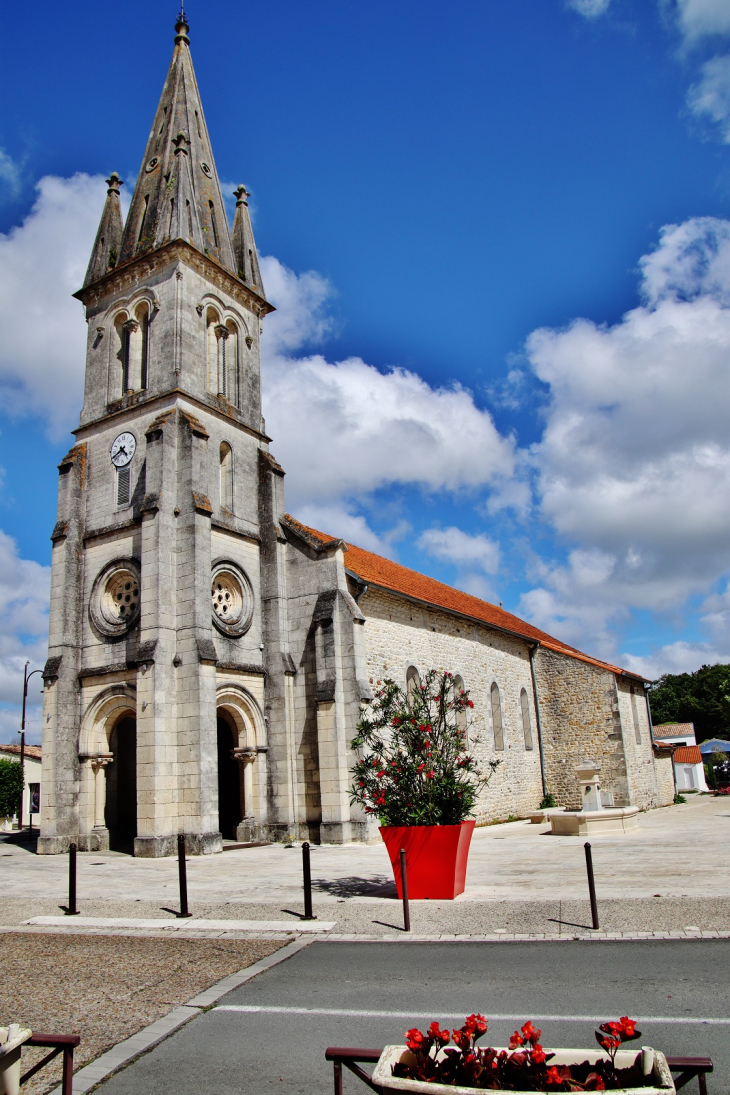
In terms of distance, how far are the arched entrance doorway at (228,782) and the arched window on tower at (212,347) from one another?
9267 millimetres

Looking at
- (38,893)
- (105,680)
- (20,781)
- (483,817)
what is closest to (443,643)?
(483,817)

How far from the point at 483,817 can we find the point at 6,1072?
22.0m

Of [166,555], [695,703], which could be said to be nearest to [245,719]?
[166,555]

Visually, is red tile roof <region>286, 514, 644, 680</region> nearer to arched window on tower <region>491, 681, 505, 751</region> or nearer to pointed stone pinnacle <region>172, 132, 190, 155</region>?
arched window on tower <region>491, 681, 505, 751</region>

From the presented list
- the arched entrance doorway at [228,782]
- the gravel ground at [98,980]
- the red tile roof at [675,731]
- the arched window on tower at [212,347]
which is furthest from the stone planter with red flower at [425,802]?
the red tile roof at [675,731]

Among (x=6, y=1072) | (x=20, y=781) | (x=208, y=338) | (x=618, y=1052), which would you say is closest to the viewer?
(x=618, y=1052)

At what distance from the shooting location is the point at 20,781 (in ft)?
106

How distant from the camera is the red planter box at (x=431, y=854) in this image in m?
9.76

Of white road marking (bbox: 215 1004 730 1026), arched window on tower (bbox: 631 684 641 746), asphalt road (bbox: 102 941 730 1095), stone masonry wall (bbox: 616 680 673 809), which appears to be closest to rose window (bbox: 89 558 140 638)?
asphalt road (bbox: 102 941 730 1095)

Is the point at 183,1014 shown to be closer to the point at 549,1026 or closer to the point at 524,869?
the point at 549,1026

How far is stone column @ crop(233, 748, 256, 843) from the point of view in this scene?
18.4 meters

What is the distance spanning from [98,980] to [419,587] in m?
19.5

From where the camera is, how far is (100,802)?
60.9ft

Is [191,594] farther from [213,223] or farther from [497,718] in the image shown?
[497,718]
